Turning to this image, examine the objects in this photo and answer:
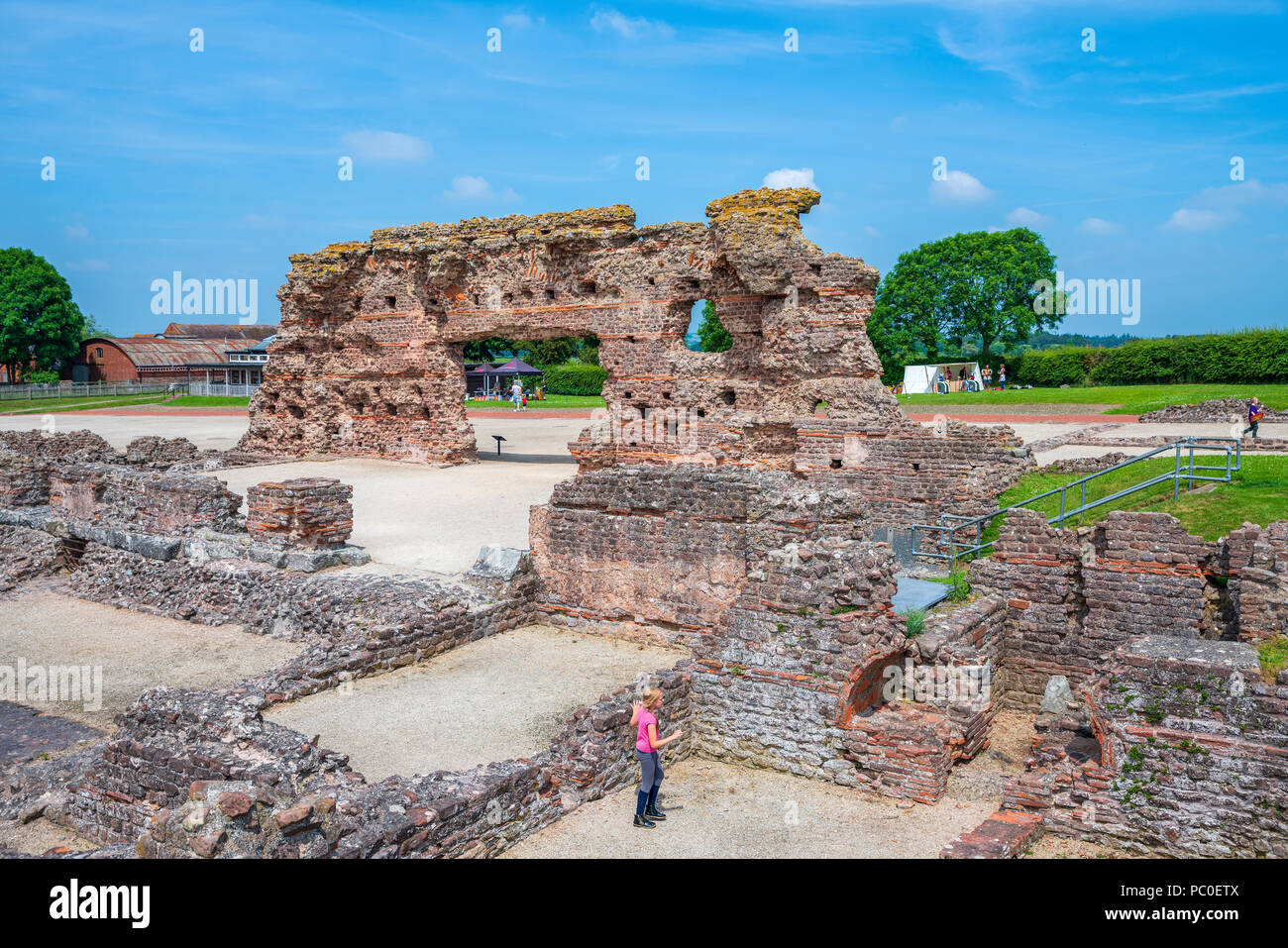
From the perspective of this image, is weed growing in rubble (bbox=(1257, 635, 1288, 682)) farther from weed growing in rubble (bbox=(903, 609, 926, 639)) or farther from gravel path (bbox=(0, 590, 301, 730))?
gravel path (bbox=(0, 590, 301, 730))

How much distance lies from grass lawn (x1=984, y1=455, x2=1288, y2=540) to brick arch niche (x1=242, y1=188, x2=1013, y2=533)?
90cm

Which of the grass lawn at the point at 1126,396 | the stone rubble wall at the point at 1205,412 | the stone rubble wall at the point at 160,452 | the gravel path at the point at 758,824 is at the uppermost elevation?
the grass lawn at the point at 1126,396

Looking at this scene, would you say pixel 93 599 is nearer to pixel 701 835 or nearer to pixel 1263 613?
pixel 701 835

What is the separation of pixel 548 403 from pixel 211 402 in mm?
17094

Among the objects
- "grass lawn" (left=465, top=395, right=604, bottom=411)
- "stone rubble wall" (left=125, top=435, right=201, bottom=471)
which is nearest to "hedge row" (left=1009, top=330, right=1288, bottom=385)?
"grass lawn" (left=465, top=395, right=604, bottom=411)

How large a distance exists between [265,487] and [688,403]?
1071 centimetres

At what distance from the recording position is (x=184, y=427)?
3750cm

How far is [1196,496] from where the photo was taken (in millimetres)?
11734

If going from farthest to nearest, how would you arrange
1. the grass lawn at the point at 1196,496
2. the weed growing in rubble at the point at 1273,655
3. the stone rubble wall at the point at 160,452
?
the stone rubble wall at the point at 160,452, the grass lawn at the point at 1196,496, the weed growing in rubble at the point at 1273,655

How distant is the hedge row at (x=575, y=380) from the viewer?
55.4m

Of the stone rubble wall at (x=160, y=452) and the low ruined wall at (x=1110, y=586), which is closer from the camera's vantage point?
the low ruined wall at (x=1110, y=586)

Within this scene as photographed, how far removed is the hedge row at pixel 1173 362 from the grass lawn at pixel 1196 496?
873 inches

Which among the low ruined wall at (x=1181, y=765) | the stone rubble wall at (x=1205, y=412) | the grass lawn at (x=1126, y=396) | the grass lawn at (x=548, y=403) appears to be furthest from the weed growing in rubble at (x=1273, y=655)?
the grass lawn at (x=548, y=403)

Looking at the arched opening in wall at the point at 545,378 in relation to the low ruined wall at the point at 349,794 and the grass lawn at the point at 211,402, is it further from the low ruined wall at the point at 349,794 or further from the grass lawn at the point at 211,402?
the low ruined wall at the point at 349,794
